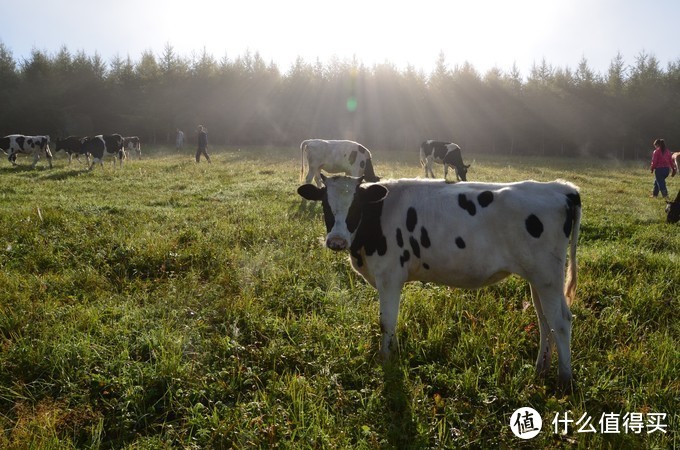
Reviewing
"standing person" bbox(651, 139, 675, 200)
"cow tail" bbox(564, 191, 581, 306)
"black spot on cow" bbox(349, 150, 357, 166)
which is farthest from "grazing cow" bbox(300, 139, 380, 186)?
"cow tail" bbox(564, 191, 581, 306)

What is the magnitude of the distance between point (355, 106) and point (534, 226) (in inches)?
1945

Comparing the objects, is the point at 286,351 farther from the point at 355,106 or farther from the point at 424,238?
the point at 355,106

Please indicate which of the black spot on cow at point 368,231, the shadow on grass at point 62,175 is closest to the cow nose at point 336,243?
the black spot on cow at point 368,231

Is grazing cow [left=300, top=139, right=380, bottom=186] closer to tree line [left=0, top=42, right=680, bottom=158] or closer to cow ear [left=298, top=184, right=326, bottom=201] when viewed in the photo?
cow ear [left=298, top=184, right=326, bottom=201]

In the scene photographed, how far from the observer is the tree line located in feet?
153

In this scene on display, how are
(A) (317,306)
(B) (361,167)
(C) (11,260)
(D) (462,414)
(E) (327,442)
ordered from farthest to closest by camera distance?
1. (B) (361,167)
2. (C) (11,260)
3. (A) (317,306)
4. (D) (462,414)
5. (E) (327,442)

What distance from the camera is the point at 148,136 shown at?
4750cm

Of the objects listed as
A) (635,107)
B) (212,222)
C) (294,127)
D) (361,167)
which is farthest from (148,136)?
(635,107)

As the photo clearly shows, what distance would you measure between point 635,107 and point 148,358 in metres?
56.8

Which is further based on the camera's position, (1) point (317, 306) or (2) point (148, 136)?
(2) point (148, 136)

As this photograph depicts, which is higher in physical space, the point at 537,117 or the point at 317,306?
the point at 537,117

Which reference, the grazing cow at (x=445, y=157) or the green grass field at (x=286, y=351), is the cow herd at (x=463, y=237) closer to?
the green grass field at (x=286, y=351)

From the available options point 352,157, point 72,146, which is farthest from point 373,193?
point 72,146

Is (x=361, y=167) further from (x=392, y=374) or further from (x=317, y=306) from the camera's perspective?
(x=392, y=374)
